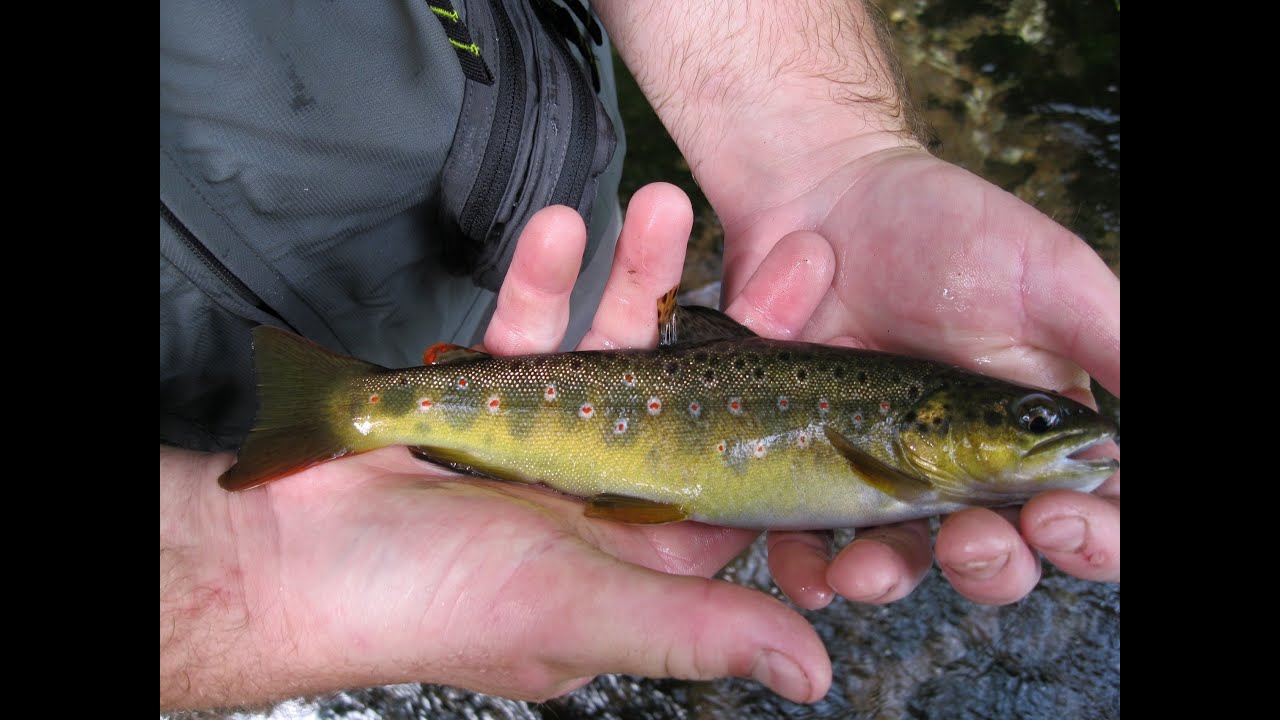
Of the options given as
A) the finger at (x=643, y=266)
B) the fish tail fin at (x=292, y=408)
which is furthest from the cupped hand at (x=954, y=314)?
the fish tail fin at (x=292, y=408)

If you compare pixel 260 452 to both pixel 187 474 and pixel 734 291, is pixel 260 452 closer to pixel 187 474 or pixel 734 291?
pixel 187 474

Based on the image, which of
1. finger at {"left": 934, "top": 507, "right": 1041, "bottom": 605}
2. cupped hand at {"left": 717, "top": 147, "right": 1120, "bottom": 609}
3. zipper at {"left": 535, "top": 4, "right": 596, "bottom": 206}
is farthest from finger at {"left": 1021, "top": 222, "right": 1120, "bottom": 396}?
zipper at {"left": 535, "top": 4, "right": 596, "bottom": 206}

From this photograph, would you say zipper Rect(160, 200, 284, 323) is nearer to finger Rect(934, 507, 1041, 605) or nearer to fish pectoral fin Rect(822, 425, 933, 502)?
fish pectoral fin Rect(822, 425, 933, 502)

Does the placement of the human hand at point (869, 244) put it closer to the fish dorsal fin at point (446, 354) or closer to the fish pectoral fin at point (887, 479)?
the fish pectoral fin at point (887, 479)

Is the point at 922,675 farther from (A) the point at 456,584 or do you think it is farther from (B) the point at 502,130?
(B) the point at 502,130

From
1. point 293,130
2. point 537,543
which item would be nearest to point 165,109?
point 293,130
